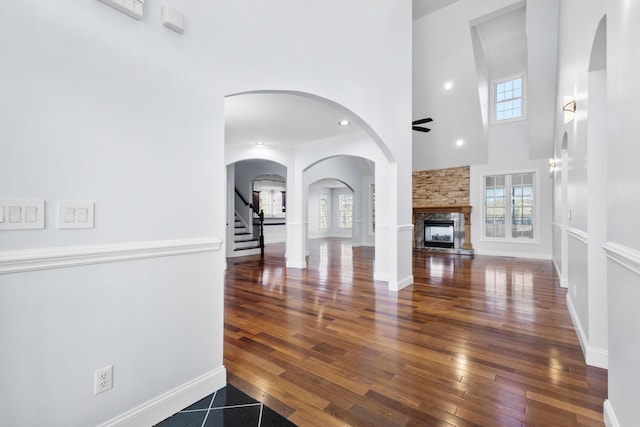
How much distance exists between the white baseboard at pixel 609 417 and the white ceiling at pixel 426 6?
675 centimetres

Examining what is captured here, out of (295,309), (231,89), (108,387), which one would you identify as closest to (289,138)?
(295,309)

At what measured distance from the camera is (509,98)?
26.2 ft

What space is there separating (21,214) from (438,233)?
9244 millimetres

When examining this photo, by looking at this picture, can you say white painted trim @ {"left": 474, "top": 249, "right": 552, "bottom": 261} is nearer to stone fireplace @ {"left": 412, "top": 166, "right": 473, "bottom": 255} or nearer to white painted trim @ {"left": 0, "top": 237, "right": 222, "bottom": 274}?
stone fireplace @ {"left": 412, "top": 166, "right": 473, "bottom": 255}

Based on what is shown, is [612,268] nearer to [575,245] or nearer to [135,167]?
[575,245]

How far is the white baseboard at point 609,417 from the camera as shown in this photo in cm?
148

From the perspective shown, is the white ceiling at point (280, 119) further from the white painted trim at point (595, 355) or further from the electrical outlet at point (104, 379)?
the white painted trim at point (595, 355)

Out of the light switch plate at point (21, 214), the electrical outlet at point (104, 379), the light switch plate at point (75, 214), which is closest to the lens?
the light switch plate at point (21, 214)

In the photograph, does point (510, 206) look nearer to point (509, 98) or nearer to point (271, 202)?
point (509, 98)

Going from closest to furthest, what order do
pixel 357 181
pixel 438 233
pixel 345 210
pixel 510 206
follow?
1. pixel 510 206
2. pixel 438 233
3. pixel 357 181
4. pixel 345 210

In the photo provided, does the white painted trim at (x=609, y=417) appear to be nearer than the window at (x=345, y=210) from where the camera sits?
Yes

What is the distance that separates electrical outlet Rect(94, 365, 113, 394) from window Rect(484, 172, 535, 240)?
8.82m

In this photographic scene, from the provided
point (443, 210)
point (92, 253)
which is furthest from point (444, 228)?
point (92, 253)

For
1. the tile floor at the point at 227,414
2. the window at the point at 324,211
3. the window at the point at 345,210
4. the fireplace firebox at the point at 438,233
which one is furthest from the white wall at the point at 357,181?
the tile floor at the point at 227,414
